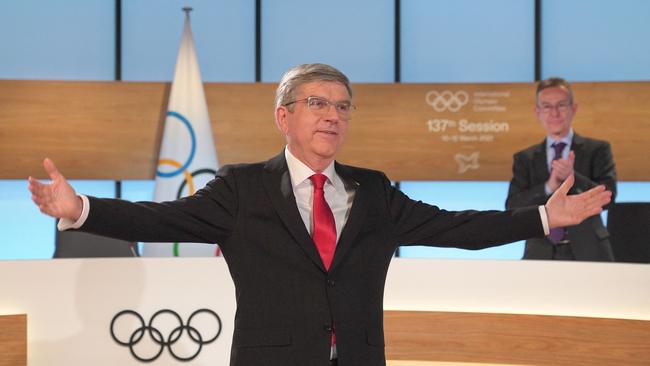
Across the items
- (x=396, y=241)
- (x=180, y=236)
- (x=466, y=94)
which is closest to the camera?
(x=180, y=236)

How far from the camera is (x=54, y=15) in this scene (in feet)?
27.6

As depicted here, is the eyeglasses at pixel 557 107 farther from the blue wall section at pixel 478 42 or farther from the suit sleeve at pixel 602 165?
the blue wall section at pixel 478 42

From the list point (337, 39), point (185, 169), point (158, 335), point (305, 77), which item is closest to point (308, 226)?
point (305, 77)

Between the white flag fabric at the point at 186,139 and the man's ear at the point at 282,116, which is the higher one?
the white flag fabric at the point at 186,139

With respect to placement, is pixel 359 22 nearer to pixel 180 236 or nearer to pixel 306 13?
pixel 306 13

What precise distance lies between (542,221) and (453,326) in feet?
4.75

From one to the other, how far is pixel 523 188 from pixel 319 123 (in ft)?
8.76

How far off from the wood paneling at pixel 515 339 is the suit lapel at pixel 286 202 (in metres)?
1.57

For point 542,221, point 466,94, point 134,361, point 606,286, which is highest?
point 466,94

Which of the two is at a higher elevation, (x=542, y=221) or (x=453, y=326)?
(x=542, y=221)

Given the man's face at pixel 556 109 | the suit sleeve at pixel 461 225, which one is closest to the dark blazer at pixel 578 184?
the man's face at pixel 556 109

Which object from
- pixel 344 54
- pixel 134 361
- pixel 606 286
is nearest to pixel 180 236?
pixel 134 361

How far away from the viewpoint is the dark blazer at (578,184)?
465cm

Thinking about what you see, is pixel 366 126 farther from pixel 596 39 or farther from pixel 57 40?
pixel 57 40
